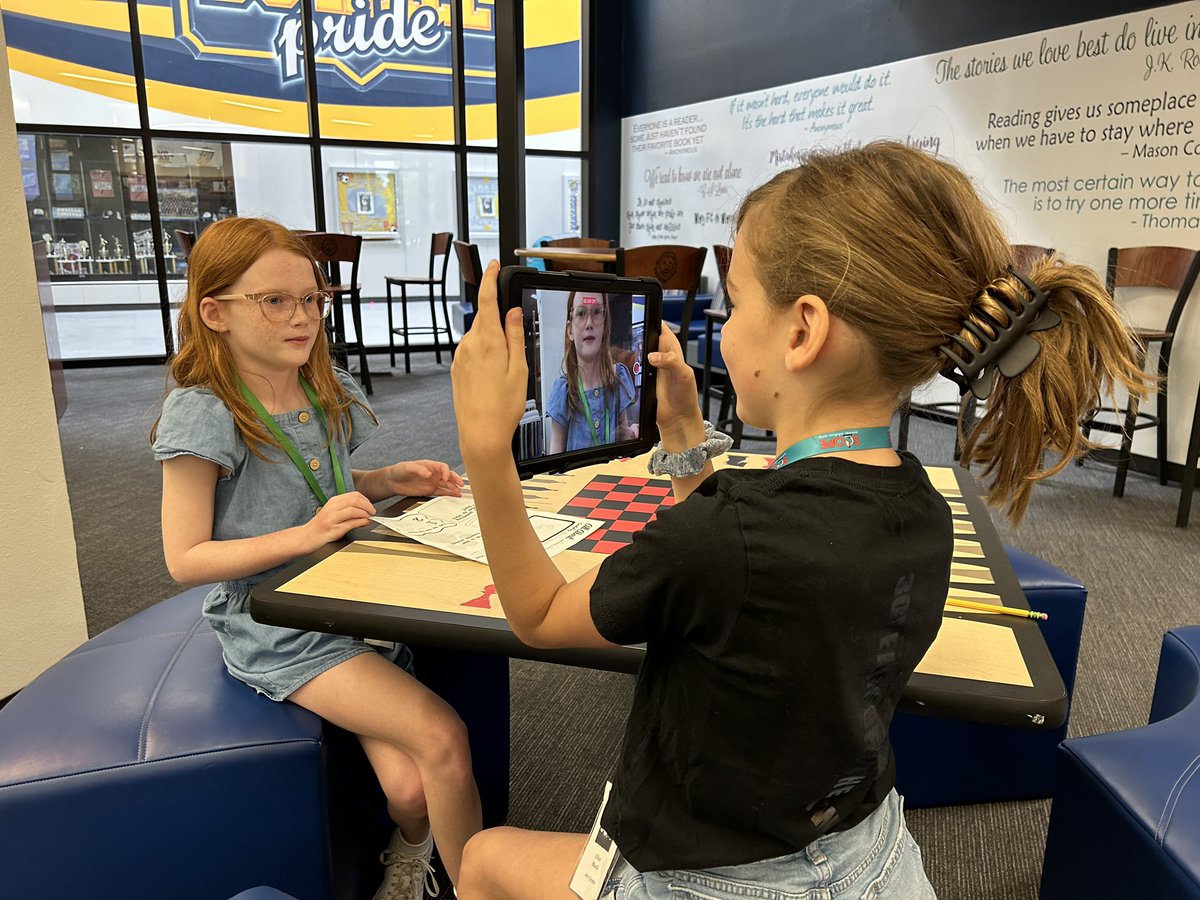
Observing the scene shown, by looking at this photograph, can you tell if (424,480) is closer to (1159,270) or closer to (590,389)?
(590,389)

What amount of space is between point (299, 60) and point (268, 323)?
6356 millimetres

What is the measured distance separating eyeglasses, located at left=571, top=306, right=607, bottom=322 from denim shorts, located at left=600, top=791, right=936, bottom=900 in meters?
0.60

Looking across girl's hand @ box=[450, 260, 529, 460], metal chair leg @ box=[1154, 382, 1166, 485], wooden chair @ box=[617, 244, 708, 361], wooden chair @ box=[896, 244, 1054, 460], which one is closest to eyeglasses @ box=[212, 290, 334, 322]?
girl's hand @ box=[450, 260, 529, 460]

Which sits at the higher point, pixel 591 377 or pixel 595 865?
pixel 591 377

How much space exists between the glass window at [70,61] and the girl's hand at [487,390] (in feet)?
22.7

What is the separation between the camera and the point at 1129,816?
1.01 metres

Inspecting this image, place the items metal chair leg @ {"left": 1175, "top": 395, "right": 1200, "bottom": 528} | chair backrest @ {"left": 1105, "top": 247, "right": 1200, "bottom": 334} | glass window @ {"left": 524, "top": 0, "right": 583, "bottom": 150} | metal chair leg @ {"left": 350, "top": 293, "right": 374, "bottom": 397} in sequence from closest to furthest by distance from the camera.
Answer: metal chair leg @ {"left": 1175, "top": 395, "right": 1200, "bottom": 528} < chair backrest @ {"left": 1105, "top": 247, "right": 1200, "bottom": 334} < metal chair leg @ {"left": 350, "top": 293, "right": 374, "bottom": 397} < glass window @ {"left": 524, "top": 0, "right": 583, "bottom": 150}

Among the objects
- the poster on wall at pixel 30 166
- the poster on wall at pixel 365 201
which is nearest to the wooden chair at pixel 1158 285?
the poster on wall at pixel 365 201

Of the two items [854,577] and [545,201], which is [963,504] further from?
[545,201]

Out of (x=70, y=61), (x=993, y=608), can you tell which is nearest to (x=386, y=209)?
(x=70, y=61)

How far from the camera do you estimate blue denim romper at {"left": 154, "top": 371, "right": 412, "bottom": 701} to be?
116 centimetres

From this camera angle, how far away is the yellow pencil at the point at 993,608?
0.96 m

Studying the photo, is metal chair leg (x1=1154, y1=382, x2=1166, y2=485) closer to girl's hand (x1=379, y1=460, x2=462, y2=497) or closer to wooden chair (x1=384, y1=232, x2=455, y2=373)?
girl's hand (x1=379, y1=460, x2=462, y2=497)

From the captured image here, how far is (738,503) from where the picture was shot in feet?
2.07
